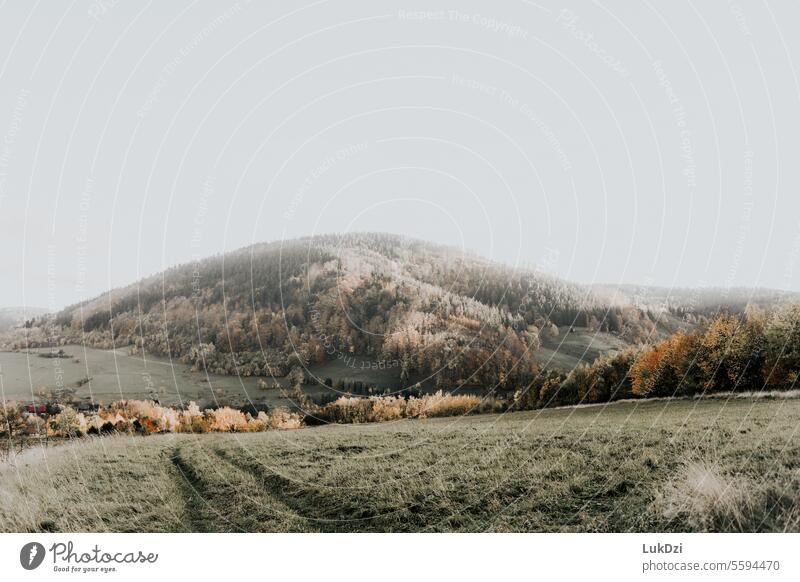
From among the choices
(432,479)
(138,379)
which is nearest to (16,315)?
(138,379)

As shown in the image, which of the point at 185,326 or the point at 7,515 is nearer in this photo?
the point at 7,515

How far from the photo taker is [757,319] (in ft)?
33.3

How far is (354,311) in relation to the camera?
35.3ft

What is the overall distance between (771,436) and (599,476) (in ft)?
8.68

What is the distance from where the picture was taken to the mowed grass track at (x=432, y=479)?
626cm

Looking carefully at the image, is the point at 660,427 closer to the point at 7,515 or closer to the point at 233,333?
the point at 233,333

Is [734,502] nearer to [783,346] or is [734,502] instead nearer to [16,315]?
[783,346]

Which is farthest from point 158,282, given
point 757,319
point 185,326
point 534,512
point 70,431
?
point 757,319

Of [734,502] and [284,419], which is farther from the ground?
[284,419]
